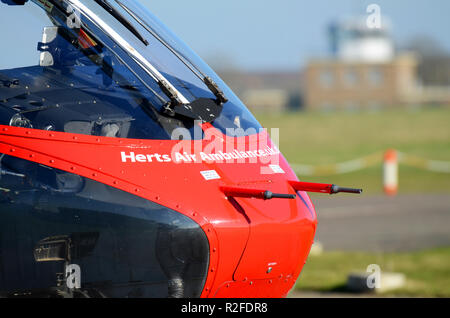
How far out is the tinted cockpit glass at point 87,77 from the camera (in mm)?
4125

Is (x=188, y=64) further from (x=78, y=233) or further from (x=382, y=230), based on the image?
(x=382, y=230)

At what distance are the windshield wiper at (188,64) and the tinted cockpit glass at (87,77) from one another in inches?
5.3

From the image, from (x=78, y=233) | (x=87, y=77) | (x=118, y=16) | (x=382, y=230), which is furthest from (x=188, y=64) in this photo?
(x=382, y=230)

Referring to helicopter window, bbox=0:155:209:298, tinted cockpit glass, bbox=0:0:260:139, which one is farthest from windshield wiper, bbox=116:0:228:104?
helicopter window, bbox=0:155:209:298

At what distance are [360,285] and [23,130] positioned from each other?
5277mm

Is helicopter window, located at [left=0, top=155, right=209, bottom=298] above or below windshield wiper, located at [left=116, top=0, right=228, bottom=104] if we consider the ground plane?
below

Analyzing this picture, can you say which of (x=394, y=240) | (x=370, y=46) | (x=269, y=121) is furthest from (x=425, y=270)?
(x=370, y=46)

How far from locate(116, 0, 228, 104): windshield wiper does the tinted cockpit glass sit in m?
0.13

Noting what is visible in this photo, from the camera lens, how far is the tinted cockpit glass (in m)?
4.12

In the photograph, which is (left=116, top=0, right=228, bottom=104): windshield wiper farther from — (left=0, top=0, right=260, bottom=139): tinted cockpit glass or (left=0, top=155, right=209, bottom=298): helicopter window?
(left=0, top=155, right=209, bottom=298): helicopter window

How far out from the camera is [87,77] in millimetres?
4297
